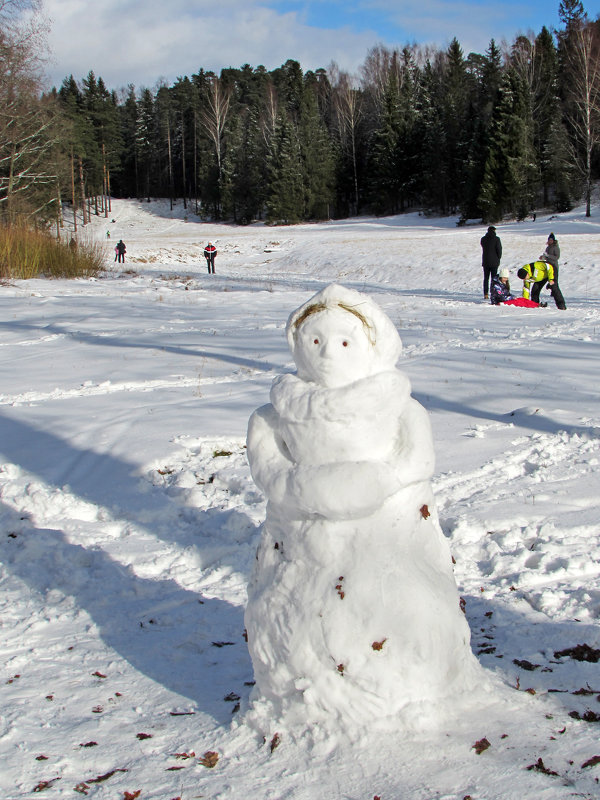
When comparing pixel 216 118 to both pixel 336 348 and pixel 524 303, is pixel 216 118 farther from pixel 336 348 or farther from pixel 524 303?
pixel 336 348

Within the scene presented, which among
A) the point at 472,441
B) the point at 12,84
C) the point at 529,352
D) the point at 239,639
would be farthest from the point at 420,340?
the point at 12,84

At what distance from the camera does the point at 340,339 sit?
107 inches

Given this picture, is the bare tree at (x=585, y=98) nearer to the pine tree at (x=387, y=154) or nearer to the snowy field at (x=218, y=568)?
the pine tree at (x=387, y=154)

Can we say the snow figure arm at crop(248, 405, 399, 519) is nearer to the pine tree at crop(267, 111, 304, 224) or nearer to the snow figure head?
the snow figure head

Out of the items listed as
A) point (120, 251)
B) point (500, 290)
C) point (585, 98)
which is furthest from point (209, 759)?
point (585, 98)

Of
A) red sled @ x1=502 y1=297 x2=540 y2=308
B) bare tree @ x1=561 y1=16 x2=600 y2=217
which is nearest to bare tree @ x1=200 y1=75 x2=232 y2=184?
bare tree @ x1=561 y1=16 x2=600 y2=217

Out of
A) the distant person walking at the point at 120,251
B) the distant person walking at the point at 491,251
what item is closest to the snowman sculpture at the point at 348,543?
the distant person walking at the point at 491,251

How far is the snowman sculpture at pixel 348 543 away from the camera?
8.61 ft

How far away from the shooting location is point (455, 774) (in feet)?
7.92

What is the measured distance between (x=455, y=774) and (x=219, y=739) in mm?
931

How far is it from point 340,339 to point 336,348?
0.04m

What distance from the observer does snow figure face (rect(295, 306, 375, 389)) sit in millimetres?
2701

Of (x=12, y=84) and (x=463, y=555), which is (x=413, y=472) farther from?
(x=12, y=84)

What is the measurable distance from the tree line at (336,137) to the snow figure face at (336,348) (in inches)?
995
